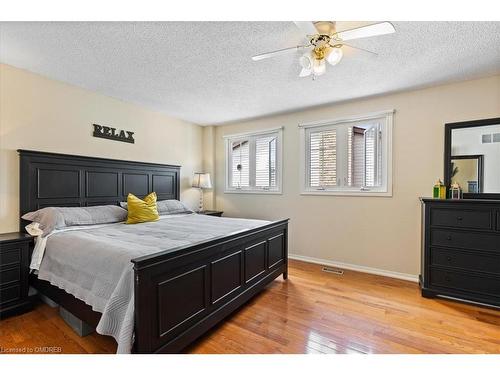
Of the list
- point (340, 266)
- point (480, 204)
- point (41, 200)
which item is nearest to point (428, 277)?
point (480, 204)

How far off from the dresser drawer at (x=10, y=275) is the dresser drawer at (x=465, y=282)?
4.18 metres

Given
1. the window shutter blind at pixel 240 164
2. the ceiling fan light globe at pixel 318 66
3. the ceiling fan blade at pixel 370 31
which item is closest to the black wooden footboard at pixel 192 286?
the ceiling fan light globe at pixel 318 66

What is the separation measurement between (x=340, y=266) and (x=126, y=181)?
3.41 metres

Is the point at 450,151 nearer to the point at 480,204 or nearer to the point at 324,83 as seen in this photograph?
the point at 480,204

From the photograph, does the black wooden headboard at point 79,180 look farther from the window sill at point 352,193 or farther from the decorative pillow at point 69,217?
the window sill at point 352,193

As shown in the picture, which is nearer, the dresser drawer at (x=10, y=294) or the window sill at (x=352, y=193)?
the dresser drawer at (x=10, y=294)

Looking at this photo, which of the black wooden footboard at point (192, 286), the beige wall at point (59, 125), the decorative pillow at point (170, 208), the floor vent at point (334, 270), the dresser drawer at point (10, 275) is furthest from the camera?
the decorative pillow at point (170, 208)

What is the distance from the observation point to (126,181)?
366 cm

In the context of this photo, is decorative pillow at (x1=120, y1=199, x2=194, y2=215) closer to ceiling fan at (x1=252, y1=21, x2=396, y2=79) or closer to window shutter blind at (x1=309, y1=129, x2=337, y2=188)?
window shutter blind at (x1=309, y1=129, x2=337, y2=188)

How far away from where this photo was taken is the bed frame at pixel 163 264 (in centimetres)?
153

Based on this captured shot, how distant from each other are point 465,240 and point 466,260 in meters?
0.21

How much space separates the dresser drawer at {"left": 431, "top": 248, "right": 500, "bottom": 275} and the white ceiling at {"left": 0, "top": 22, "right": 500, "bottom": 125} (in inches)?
75.8

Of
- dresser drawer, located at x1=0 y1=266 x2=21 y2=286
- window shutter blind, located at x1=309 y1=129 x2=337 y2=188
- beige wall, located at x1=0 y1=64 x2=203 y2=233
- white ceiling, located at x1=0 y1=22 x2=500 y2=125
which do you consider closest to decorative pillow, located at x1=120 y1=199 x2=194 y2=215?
beige wall, located at x1=0 y1=64 x2=203 y2=233

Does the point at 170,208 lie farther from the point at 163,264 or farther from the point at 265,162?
the point at 163,264
